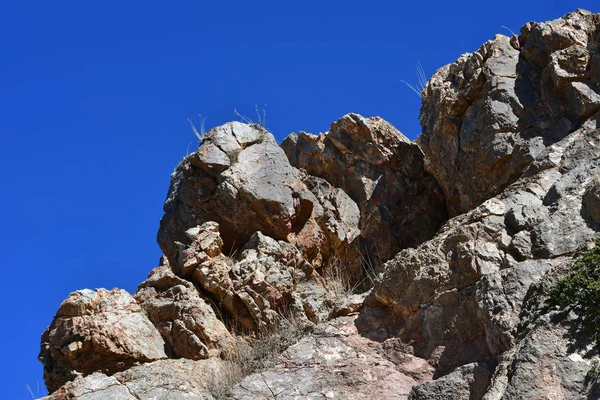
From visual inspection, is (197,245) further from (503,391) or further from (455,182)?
(503,391)

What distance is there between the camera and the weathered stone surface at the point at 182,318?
1345cm

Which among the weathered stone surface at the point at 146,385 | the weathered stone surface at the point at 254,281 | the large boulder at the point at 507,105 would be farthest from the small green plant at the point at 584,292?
the weathered stone surface at the point at 254,281

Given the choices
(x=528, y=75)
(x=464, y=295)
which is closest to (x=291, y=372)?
(x=464, y=295)

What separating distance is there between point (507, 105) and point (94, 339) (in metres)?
7.30

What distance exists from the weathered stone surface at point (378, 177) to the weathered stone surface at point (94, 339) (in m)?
4.39

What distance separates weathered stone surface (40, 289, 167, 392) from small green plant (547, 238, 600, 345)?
21.5 ft

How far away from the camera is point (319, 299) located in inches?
573

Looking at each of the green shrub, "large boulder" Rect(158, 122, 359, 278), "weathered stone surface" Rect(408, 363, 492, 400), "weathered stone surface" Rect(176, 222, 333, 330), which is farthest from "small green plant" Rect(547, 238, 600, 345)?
"large boulder" Rect(158, 122, 359, 278)

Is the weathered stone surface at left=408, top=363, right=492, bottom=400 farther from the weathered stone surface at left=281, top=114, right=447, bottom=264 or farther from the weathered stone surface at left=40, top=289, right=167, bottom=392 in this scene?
the weathered stone surface at left=281, top=114, right=447, bottom=264

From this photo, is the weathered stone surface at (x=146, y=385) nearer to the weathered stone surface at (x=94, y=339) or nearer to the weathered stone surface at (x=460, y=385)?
the weathered stone surface at (x=94, y=339)

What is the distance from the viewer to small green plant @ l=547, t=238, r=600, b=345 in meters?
8.66

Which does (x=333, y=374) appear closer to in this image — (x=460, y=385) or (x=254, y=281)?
(x=460, y=385)

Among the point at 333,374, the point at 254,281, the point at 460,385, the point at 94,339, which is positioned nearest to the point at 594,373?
the point at 460,385

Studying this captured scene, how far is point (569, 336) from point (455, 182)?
605 centimetres
